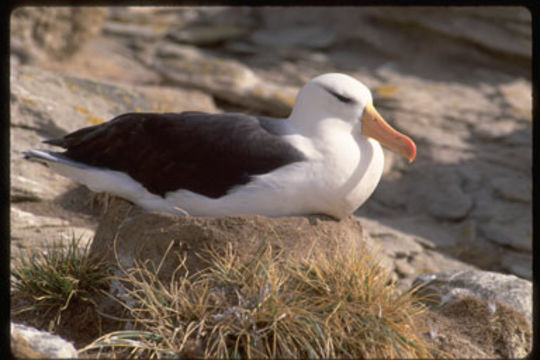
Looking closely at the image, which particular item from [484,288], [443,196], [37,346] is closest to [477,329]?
[484,288]

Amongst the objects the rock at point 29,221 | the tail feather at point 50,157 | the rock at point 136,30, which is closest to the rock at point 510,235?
the rock at point 29,221

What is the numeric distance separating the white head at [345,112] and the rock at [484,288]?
2.82ft

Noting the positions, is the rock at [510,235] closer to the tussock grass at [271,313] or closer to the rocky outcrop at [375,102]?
the rocky outcrop at [375,102]

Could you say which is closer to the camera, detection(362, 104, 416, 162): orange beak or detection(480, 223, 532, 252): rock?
detection(362, 104, 416, 162): orange beak

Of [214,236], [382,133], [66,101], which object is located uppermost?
[382,133]

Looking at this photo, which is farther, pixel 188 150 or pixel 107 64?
pixel 107 64

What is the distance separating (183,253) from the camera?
152 inches

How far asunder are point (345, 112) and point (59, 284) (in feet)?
6.26

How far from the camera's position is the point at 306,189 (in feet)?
12.6

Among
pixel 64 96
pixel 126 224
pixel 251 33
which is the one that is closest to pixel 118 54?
pixel 251 33

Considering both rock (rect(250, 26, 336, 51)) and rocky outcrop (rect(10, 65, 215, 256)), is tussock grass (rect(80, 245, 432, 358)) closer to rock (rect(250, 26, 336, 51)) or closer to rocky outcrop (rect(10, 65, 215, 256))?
rocky outcrop (rect(10, 65, 215, 256))

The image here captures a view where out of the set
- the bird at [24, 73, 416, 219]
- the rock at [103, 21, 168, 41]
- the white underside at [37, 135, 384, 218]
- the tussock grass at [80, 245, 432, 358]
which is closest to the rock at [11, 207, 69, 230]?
the bird at [24, 73, 416, 219]

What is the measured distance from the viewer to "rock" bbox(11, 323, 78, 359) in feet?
10.6

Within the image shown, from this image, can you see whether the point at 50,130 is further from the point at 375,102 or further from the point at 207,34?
the point at 207,34
